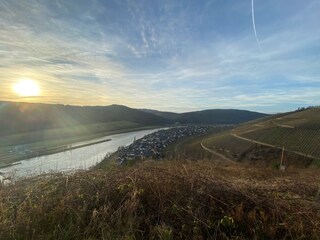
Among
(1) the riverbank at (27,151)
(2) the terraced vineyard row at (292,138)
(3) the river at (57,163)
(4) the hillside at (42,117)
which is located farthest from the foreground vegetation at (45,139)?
(2) the terraced vineyard row at (292,138)

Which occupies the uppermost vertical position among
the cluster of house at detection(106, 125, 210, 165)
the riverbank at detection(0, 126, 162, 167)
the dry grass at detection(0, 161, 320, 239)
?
the dry grass at detection(0, 161, 320, 239)

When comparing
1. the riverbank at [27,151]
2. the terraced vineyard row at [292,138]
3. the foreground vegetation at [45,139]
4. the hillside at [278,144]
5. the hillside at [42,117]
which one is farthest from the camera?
the hillside at [42,117]

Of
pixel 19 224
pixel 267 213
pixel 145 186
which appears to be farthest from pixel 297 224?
pixel 19 224

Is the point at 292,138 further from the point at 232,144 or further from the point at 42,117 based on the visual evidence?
the point at 42,117

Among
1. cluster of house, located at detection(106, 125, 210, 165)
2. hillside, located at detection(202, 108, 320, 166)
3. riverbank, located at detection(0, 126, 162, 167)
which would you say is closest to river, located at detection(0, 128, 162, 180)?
cluster of house, located at detection(106, 125, 210, 165)

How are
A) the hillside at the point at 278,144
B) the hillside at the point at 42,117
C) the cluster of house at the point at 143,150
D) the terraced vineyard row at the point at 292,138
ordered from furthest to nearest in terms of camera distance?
the hillside at the point at 42,117 → the terraced vineyard row at the point at 292,138 → the hillside at the point at 278,144 → the cluster of house at the point at 143,150

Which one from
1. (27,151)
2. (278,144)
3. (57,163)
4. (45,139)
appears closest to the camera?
(57,163)

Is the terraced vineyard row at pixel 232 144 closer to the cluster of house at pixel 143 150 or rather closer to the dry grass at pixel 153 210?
the cluster of house at pixel 143 150

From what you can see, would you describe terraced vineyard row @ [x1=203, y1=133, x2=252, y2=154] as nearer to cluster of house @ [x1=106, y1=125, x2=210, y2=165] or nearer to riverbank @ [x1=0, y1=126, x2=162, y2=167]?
cluster of house @ [x1=106, y1=125, x2=210, y2=165]

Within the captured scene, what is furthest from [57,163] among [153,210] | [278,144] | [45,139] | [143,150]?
[45,139]
